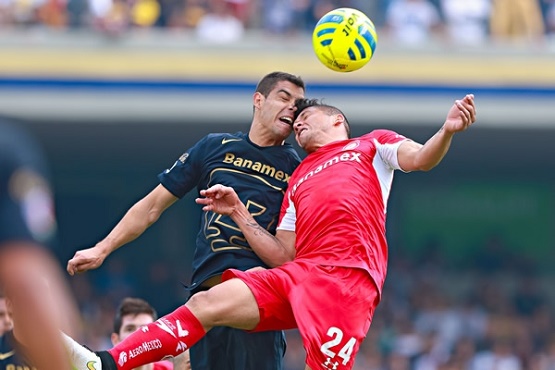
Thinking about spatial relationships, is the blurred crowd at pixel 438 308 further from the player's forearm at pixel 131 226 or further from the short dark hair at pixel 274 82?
the short dark hair at pixel 274 82

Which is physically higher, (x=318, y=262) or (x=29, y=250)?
(x=29, y=250)

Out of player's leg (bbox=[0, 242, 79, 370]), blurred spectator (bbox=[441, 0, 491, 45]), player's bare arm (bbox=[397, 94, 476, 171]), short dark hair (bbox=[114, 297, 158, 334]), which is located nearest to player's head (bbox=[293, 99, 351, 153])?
player's bare arm (bbox=[397, 94, 476, 171])

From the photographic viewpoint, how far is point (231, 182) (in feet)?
24.2

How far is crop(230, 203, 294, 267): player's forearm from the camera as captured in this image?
23.1 feet

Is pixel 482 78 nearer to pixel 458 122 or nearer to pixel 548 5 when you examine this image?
pixel 548 5

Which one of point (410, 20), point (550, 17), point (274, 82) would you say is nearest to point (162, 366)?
point (274, 82)

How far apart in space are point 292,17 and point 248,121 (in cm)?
163

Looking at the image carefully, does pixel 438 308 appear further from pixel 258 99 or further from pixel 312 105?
pixel 312 105

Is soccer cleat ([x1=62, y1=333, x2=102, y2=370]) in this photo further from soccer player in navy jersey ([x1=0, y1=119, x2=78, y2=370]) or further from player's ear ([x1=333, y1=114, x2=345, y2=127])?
soccer player in navy jersey ([x1=0, y1=119, x2=78, y2=370])

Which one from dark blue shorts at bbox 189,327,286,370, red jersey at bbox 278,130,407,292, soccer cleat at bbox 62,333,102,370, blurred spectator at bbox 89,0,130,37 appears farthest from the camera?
blurred spectator at bbox 89,0,130,37

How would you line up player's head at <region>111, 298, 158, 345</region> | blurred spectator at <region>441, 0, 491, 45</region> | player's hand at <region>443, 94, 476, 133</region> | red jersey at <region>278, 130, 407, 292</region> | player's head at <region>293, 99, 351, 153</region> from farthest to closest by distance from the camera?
blurred spectator at <region>441, 0, 491, 45</region> → player's head at <region>111, 298, 158, 345</region> → player's head at <region>293, 99, 351, 153</region> → red jersey at <region>278, 130, 407, 292</region> → player's hand at <region>443, 94, 476, 133</region>

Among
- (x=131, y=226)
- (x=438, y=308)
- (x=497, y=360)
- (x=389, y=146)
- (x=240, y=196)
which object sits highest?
(x=389, y=146)

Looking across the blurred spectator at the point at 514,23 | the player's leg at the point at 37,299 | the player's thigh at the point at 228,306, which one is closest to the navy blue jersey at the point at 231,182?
the player's thigh at the point at 228,306

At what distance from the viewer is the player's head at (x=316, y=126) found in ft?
24.0
